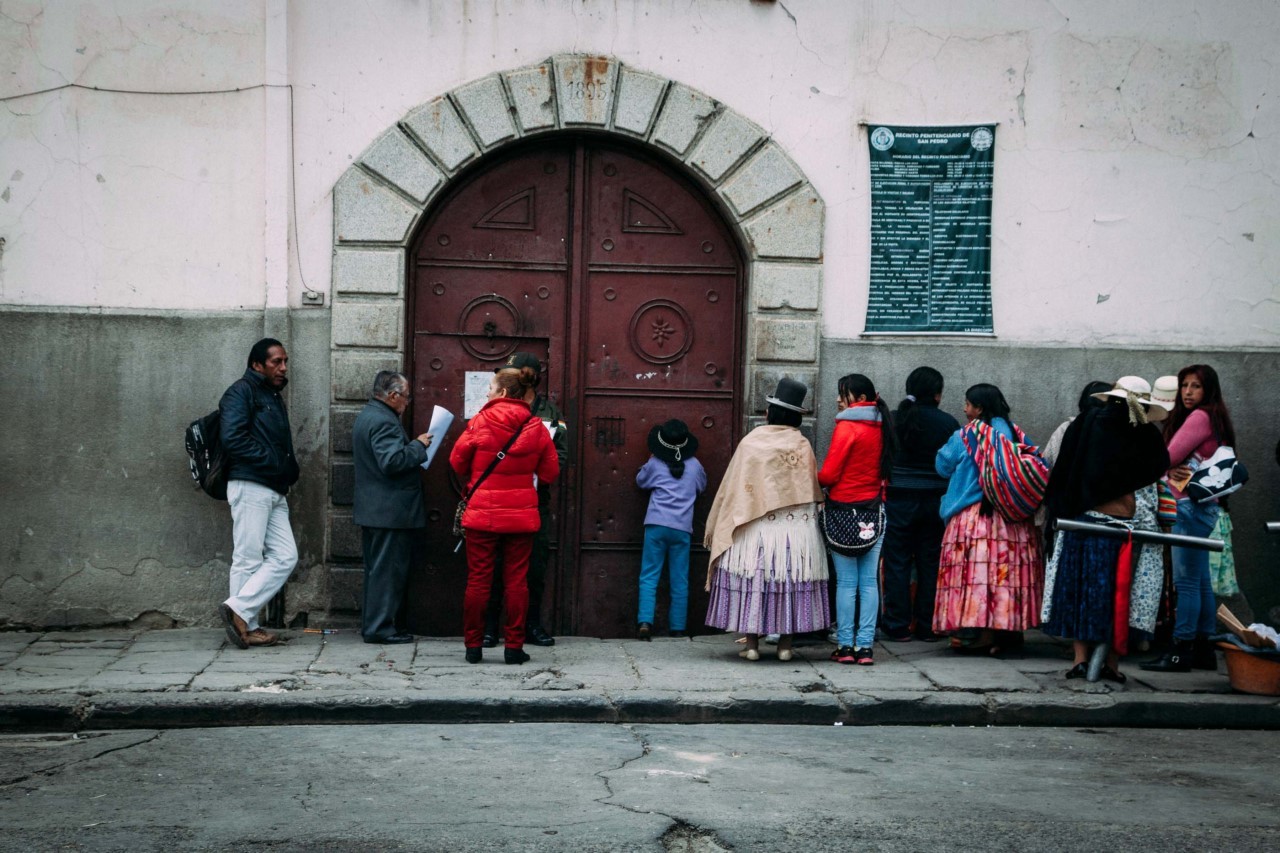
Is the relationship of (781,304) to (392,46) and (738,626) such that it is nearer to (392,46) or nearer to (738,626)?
(738,626)

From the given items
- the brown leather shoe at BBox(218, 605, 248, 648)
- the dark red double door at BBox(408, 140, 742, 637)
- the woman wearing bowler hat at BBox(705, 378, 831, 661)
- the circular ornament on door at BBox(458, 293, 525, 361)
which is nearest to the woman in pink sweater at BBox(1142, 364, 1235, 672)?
the woman wearing bowler hat at BBox(705, 378, 831, 661)

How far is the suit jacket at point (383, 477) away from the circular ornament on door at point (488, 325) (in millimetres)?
853

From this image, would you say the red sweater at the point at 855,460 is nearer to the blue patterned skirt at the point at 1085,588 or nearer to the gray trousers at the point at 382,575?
the blue patterned skirt at the point at 1085,588

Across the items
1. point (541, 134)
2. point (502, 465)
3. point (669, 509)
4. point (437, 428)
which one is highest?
point (541, 134)

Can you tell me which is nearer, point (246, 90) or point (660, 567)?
point (246, 90)

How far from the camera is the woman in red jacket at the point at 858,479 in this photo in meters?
8.09

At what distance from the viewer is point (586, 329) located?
9242mm

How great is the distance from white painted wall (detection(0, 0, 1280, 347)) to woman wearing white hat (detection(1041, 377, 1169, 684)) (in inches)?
73.1

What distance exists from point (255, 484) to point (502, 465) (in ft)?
5.08

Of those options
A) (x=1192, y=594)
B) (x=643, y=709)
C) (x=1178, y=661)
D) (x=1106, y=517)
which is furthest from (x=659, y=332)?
(x=1178, y=661)

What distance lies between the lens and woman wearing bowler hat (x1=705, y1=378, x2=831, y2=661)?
26.6 ft

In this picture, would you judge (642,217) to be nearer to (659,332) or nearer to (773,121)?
(659,332)

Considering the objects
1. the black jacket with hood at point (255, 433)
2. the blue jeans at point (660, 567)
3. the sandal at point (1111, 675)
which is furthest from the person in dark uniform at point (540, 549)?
the sandal at point (1111, 675)

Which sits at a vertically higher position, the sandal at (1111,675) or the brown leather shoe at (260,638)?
the sandal at (1111,675)
